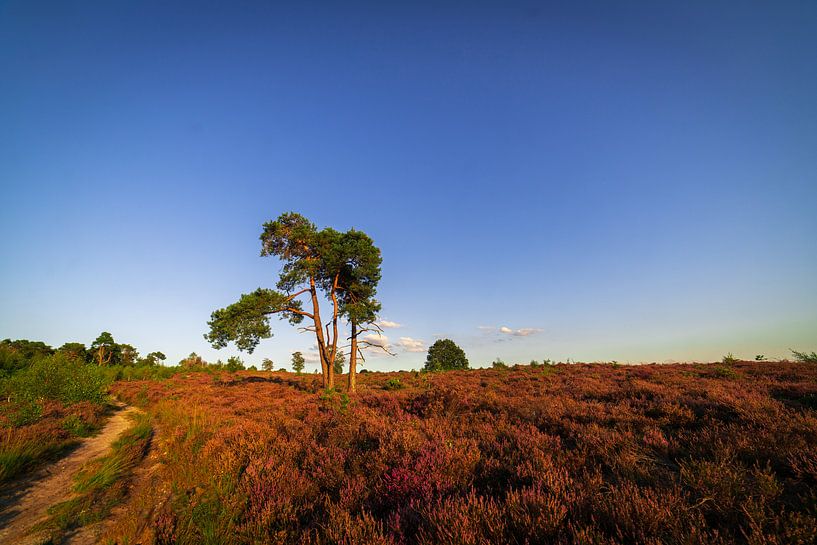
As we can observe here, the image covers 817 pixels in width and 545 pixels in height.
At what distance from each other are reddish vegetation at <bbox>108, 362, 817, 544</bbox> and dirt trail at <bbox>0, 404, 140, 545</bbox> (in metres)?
1.29

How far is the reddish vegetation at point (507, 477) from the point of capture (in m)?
2.74

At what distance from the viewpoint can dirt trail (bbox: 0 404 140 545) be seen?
14.0 ft

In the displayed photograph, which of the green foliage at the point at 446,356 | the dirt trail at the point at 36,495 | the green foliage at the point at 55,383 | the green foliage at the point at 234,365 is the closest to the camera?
the dirt trail at the point at 36,495

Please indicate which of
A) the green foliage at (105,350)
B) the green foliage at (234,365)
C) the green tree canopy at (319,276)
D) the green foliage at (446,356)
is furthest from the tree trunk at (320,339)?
the green foliage at (105,350)

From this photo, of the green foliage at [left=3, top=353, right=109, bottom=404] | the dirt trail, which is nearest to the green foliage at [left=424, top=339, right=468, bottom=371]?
the green foliage at [left=3, top=353, right=109, bottom=404]

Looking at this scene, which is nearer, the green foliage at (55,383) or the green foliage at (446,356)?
the green foliage at (55,383)

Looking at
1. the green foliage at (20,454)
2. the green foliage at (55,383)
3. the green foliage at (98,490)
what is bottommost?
the green foliage at (98,490)

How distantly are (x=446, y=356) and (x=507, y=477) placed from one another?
50900mm

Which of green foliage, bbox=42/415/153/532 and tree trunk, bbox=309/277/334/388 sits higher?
tree trunk, bbox=309/277/334/388

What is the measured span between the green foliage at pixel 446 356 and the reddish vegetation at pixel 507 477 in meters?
45.5

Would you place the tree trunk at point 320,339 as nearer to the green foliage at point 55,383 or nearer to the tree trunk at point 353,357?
the tree trunk at point 353,357

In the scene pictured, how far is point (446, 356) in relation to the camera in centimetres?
5312

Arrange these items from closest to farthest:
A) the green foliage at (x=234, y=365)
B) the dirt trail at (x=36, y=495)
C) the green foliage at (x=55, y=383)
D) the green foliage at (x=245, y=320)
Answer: the dirt trail at (x=36, y=495)
the green foliage at (x=55, y=383)
the green foliage at (x=245, y=320)
the green foliage at (x=234, y=365)

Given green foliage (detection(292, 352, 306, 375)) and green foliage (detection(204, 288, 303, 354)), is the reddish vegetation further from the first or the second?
green foliage (detection(292, 352, 306, 375))
